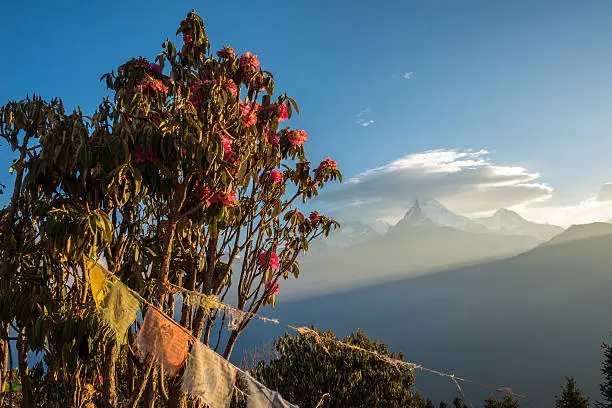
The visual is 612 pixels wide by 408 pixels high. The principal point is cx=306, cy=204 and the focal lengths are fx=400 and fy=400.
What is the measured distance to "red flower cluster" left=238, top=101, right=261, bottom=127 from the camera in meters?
4.37

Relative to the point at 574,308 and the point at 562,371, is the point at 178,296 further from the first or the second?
the point at 574,308

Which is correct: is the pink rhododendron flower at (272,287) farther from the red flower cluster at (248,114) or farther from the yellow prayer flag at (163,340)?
the yellow prayer flag at (163,340)

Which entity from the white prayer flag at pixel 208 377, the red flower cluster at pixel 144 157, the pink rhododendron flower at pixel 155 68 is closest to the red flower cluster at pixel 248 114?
the pink rhododendron flower at pixel 155 68

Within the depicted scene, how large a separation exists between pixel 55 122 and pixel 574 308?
130 meters

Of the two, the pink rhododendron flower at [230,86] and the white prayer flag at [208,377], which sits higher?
the pink rhododendron flower at [230,86]

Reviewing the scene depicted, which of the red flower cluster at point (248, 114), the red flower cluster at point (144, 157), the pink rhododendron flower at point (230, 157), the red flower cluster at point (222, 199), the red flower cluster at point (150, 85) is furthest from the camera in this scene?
the red flower cluster at point (248, 114)

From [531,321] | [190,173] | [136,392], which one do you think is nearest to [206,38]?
[190,173]

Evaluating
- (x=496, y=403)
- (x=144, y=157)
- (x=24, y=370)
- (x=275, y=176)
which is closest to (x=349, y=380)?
(x=496, y=403)

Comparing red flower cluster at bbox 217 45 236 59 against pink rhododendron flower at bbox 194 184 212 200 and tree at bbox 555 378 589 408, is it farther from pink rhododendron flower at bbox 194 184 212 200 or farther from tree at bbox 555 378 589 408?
tree at bbox 555 378 589 408

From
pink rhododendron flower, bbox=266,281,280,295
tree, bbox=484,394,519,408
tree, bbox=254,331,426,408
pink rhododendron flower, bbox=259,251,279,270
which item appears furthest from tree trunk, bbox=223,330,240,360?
tree, bbox=484,394,519,408

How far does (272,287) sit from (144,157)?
116 inches

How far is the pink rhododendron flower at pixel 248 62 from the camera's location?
4523mm

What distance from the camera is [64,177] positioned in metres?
3.23

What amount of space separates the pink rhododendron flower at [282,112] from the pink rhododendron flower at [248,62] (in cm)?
49
